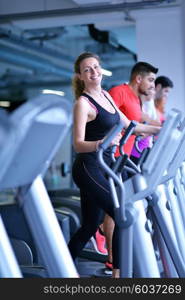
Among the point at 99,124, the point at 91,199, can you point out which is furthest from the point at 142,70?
A: the point at 91,199

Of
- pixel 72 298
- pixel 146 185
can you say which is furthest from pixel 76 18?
pixel 72 298

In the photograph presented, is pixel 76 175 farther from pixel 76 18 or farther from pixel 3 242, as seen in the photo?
pixel 76 18

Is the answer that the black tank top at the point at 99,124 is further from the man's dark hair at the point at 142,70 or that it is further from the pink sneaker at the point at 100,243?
the pink sneaker at the point at 100,243

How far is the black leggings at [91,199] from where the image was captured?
3043 millimetres

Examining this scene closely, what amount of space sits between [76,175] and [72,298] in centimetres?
138

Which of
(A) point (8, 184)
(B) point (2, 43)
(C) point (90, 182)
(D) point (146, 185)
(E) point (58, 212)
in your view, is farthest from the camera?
(B) point (2, 43)

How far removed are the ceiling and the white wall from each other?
0.65 ft

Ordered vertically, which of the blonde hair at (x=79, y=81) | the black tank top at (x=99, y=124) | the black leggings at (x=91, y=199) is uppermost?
the blonde hair at (x=79, y=81)

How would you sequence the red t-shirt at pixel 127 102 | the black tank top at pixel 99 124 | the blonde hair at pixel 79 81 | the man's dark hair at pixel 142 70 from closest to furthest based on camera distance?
the black tank top at pixel 99 124
the blonde hair at pixel 79 81
the red t-shirt at pixel 127 102
the man's dark hair at pixel 142 70

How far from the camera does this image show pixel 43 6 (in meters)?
7.00

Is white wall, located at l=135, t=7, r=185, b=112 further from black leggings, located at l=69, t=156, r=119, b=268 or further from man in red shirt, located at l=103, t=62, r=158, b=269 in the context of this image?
black leggings, located at l=69, t=156, r=119, b=268

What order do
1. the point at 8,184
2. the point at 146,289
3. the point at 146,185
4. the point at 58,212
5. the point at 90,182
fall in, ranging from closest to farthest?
1. the point at 8,184
2. the point at 146,289
3. the point at 146,185
4. the point at 90,182
5. the point at 58,212

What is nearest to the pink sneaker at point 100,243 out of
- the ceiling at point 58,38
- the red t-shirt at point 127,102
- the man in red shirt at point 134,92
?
the man in red shirt at point 134,92

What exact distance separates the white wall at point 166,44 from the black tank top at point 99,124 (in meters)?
3.44
